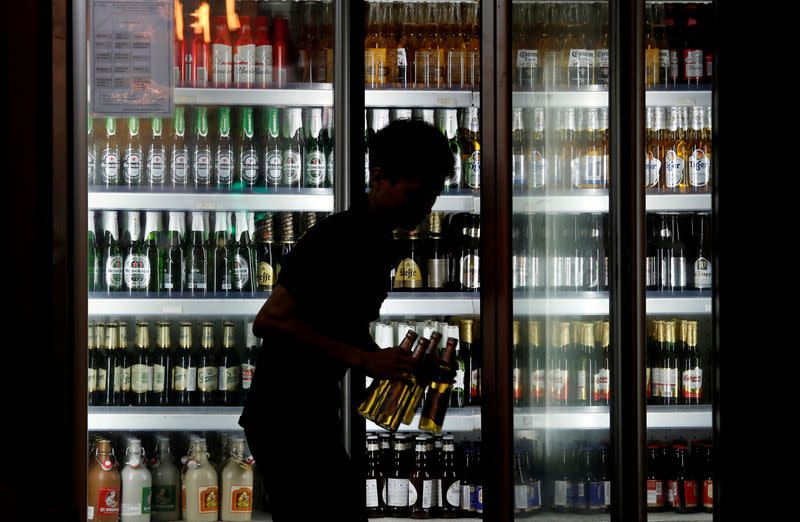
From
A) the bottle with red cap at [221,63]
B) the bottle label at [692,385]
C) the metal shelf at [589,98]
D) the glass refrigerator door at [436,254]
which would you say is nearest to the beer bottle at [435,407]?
the metal shelf at [589,98]

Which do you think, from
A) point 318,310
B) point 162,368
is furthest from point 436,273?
point 318,310

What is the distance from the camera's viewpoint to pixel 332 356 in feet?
4.82

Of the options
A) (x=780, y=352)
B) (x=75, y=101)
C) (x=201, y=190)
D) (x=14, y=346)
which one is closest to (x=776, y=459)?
(x=780, y=352)

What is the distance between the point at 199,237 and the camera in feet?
9.21

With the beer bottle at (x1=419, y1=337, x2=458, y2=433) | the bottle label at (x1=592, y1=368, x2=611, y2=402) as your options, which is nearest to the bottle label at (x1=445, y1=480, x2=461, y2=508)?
the bottle label at (x1=592, y1=368, x2=611, y2=402)

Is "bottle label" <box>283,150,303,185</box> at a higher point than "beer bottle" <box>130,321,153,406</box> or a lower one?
higher

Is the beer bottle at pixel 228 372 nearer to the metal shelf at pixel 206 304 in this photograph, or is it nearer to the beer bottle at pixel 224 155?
the metal shelf at pixel 206 304

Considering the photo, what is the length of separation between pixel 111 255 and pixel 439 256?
1081mm

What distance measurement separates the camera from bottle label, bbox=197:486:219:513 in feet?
8.54

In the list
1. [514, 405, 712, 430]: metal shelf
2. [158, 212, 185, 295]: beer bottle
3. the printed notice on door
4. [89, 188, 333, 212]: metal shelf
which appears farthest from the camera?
[158, 212, 185, 295]: beer bottle

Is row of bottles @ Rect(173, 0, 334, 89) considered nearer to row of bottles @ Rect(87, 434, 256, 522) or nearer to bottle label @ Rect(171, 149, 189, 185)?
bottle label @ Rect(171, 149, 189, 185)

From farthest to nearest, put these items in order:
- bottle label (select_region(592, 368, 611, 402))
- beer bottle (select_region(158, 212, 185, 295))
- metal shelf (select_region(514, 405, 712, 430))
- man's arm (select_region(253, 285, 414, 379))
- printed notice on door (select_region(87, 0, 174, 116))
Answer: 1. beer bottle (select_region(158, 212, 185, 295))
2. bottle label (select_region(592, 368, 611, 402))
3. printed notice on door (select_region(87, 0, 174, 116))
4. metal shelf (select_region(514, 405, 712, 430))
5. man's arm (select_region(253, 285, 414, 379))

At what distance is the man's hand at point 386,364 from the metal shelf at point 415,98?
45.2 inches

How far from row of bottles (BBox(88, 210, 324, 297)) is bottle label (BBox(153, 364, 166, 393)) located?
25 centimetres
